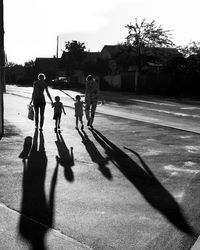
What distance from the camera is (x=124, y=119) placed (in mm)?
15688

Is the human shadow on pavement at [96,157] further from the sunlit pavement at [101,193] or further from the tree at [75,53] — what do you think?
the tree at [75,53]

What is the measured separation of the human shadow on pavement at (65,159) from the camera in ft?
23.1

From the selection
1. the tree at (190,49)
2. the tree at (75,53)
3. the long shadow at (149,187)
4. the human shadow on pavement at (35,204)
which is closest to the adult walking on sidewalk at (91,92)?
the long shadow at (149,187)

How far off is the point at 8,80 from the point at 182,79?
43.5 metres

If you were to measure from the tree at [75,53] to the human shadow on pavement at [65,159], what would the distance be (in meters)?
60.4

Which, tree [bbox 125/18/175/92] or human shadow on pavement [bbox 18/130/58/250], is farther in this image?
tree [bbox 125/18/175/92]

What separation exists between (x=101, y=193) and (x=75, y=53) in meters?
65.2

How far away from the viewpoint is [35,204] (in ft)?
17.9

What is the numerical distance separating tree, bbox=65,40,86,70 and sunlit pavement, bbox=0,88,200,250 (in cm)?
5986

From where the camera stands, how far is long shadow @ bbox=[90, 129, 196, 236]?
5.09m

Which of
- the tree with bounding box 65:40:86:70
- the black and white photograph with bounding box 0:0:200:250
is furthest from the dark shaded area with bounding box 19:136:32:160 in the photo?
the tree with bounding box 65:40:86:70

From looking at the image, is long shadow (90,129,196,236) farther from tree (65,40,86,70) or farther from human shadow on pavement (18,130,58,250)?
tree (65,40,86,70)

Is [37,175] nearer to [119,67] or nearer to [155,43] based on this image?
[155,43]

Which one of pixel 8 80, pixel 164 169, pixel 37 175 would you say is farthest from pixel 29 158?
pixel 8 80
